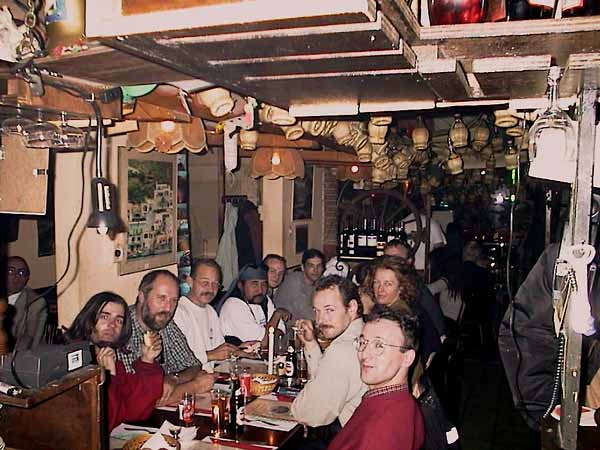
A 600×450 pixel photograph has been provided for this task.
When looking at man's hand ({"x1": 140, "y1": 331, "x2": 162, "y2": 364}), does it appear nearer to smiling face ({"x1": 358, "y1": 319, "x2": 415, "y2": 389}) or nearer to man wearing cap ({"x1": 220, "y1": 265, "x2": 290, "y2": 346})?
smiling face ({"x1": 358, "y1": 319, "x2": 415, "y2": 389})

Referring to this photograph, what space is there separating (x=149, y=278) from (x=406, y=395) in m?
2.35

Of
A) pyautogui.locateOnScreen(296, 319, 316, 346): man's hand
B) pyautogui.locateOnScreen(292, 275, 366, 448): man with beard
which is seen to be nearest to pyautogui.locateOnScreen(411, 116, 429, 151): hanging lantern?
pyautogui.locateOnScreen(292, 275, 366, 448): man with beard

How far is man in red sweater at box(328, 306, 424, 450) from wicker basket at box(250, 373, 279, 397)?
0.88 metres

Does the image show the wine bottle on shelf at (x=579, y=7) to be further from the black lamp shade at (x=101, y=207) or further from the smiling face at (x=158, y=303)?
the smiling face at (x=158, y=303)

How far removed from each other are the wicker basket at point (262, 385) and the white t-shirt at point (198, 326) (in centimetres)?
109

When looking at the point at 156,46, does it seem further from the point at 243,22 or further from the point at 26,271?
the point at 26,271

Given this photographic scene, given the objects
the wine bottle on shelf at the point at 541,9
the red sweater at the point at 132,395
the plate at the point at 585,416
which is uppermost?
the wine bottle on shelf at the point at 541,9

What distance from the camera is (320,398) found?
10.2ft

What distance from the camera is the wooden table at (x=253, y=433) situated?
2.84m

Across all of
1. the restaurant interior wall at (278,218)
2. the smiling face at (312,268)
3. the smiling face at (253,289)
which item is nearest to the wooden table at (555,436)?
the smiling face at (253,289)

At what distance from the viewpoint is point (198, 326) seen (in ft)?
15.9

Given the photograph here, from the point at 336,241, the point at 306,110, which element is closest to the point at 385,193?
the point at 336,241

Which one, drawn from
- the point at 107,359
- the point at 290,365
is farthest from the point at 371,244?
the point at 107,359

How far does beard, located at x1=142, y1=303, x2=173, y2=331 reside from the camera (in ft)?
13.8
